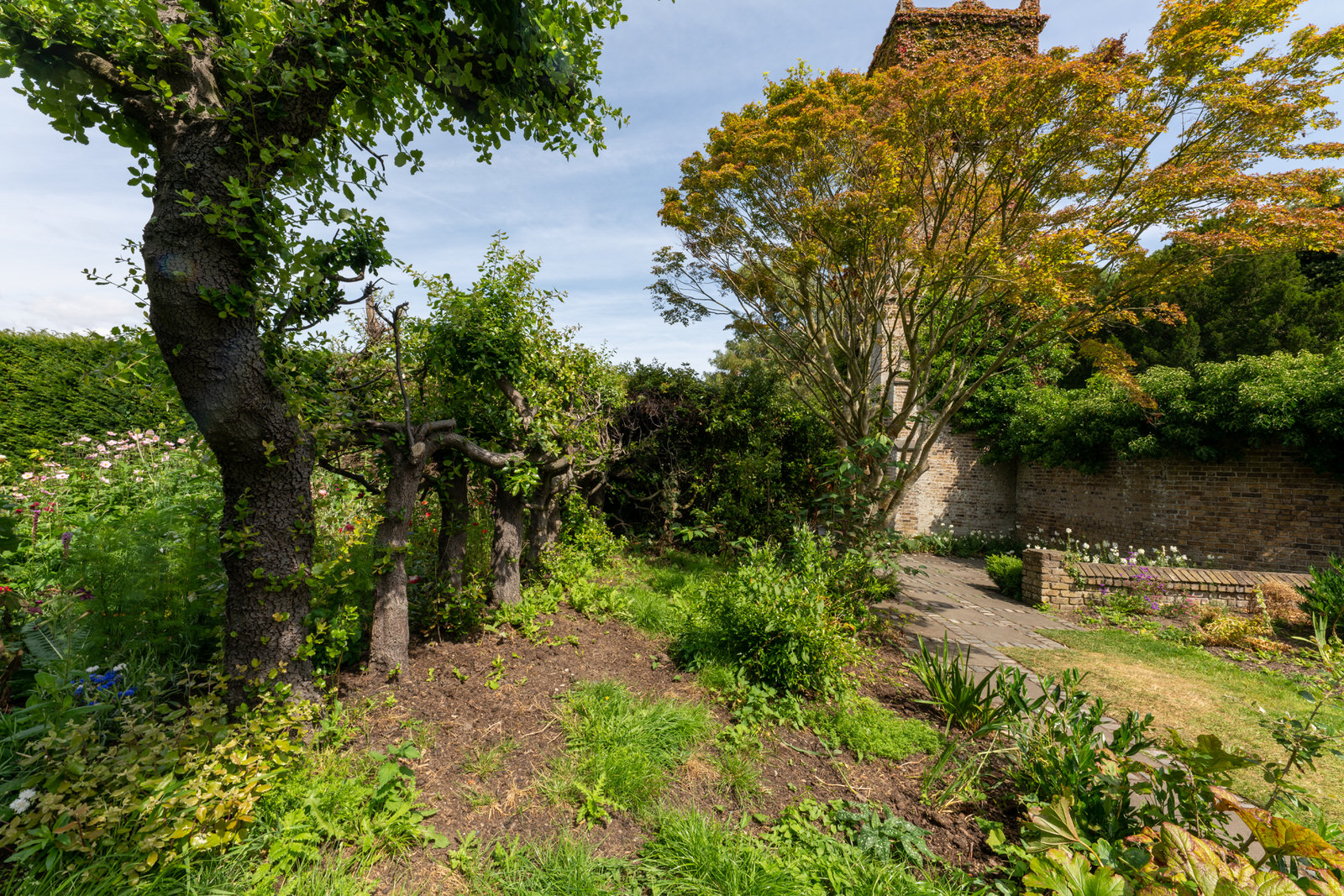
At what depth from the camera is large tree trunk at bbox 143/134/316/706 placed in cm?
213

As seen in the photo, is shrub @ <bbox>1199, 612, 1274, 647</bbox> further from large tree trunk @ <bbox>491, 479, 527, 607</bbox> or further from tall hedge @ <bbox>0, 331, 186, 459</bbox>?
tall hedge @ <bbox>0, 331, 186, 459</bbox>

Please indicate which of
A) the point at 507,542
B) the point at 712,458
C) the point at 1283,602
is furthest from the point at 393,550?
the point at 1283,602

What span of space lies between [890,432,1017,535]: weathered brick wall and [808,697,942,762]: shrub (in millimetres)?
9864

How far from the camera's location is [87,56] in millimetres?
1944

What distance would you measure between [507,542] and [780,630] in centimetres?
249

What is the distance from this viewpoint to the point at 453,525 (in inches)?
159

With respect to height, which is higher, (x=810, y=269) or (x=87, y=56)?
(x=810, y=269)

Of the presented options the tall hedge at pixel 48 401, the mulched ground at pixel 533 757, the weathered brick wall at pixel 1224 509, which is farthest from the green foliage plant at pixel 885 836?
the weathered brick wall at pixel 1224 509

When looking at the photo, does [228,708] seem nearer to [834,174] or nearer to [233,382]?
[233,382]

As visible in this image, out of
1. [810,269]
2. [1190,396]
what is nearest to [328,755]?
[810,269]

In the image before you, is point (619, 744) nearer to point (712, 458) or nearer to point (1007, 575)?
point (712, 458)

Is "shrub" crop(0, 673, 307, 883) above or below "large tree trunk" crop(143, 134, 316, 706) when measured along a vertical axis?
below

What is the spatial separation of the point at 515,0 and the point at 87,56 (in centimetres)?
174

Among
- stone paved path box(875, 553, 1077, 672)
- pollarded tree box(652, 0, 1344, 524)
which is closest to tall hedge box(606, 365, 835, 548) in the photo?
Answer: pollarded tree box(652, 0, 1344, 524)
